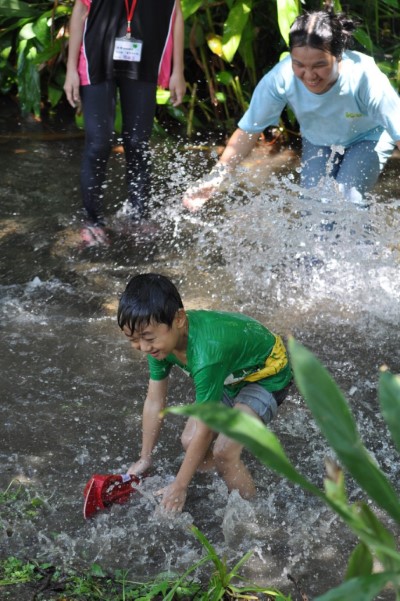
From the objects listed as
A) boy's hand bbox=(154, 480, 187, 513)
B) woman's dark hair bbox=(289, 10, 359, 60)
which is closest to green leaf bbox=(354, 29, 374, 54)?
woman's dark hair bbox=(289, 10, 359, 60)

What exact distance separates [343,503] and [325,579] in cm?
160

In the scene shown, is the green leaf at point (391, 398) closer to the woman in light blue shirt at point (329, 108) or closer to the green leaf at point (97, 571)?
the green leaf at point (97, 571)

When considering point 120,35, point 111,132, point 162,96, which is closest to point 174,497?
point 111,132

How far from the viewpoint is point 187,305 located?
4.77 metres

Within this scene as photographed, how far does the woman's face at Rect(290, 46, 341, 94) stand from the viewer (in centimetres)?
416

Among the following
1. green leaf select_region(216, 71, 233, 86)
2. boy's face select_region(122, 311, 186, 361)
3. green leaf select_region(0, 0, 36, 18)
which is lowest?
green leaf select_region(216, 71, 233, 86)

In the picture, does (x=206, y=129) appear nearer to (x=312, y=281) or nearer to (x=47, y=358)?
(x=312, y=281)

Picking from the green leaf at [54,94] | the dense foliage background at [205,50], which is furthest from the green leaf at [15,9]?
the green leaf at [54,94]

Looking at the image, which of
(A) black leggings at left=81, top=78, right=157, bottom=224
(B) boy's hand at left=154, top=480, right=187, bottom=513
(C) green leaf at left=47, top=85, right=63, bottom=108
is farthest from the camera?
(C) green leaf at left=47, top=85, right=63, bottom=108

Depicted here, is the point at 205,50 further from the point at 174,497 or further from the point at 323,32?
the point at 174,497

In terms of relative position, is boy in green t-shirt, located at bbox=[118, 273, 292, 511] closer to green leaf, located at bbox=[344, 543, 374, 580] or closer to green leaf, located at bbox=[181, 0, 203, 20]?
green leaf, located at bbox=[344, 543, 374, 580]

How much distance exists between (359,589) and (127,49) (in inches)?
161

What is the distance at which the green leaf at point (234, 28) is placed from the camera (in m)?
6.68

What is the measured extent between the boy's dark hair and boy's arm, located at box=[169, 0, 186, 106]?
8.70 ft
